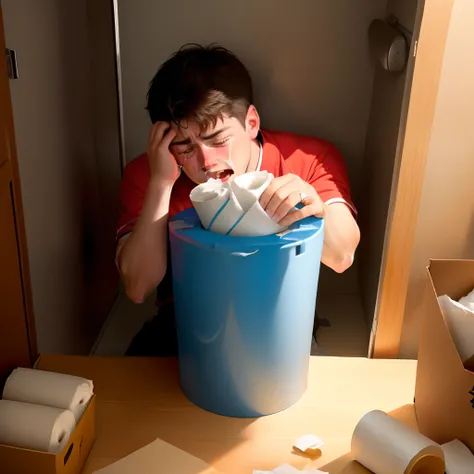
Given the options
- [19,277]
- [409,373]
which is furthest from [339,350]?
[19,277]

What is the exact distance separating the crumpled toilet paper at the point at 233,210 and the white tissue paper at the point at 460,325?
0.92 ft

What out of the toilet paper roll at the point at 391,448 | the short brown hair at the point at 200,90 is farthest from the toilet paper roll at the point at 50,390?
the short brown hair at the point at 200,90

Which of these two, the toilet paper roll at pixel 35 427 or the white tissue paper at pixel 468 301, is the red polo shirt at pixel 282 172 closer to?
the white tissue paper at pixel 468 301

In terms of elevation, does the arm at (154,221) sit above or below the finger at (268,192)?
below

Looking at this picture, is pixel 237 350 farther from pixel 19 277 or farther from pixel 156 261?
pixel 19 277

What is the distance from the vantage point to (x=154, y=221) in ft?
3.50

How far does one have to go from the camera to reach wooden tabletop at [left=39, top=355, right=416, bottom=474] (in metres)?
0.91

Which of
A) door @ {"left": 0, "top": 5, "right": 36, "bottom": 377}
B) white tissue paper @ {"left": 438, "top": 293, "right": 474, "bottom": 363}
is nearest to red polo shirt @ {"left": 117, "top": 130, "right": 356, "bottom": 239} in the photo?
door @ {"left": 0, "top": 5, "right": 36, "bottom": 377}

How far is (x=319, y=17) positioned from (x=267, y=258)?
0.75 m

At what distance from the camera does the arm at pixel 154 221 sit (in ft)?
3.51

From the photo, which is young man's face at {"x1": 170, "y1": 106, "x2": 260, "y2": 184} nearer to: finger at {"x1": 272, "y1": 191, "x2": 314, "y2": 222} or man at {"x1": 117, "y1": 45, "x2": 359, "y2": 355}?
man at {"x1": 117, "y1": 45, "x2": 359, "y2": 355}

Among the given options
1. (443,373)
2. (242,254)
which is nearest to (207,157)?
(242,254)

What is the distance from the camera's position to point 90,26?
4.60 feet

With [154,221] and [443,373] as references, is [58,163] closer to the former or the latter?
[154,221]
